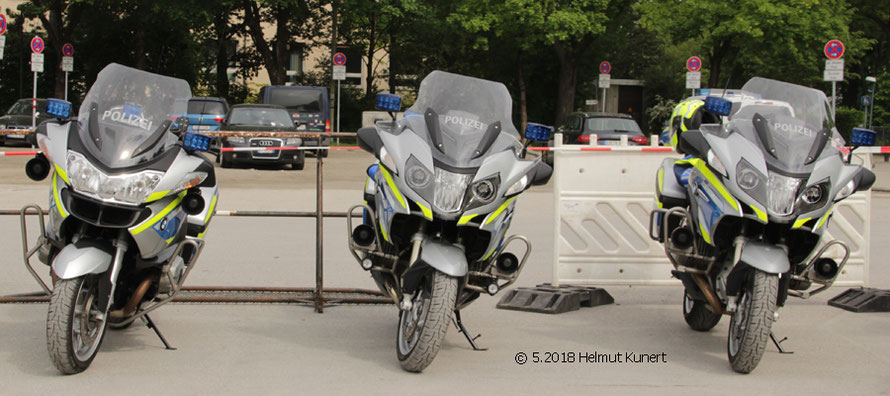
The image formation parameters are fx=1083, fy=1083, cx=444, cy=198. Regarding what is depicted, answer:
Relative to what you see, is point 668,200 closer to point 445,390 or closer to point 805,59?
point 445,390

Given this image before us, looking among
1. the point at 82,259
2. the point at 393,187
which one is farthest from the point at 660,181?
the point at 82,259

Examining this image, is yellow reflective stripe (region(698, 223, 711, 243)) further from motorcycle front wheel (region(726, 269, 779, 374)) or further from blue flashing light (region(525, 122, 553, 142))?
blue flashing light (region(525, 122, 553, 142))

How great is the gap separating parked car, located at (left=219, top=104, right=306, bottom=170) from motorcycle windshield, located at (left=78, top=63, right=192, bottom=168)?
1614cm

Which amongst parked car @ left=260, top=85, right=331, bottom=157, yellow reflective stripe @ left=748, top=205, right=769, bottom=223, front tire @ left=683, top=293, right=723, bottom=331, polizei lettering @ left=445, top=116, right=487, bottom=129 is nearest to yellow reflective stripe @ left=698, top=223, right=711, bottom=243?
yellow reflective stripe @ left=748, top=205, right=769, bottom=223

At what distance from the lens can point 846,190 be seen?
5.92m

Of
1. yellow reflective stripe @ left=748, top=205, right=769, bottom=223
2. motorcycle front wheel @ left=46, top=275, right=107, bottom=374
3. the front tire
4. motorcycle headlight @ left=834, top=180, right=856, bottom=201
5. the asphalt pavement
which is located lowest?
the asphalt pavement

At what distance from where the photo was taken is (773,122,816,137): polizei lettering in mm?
5992

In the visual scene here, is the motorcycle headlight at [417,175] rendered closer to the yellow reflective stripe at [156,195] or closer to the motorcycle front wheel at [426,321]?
the motorcycle front wheel at [426,321]

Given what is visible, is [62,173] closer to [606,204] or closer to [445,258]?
[445,258]

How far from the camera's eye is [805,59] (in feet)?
122

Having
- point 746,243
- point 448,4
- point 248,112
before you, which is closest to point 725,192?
point 746,243

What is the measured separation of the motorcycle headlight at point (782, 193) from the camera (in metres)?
5.64

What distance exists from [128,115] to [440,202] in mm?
1759

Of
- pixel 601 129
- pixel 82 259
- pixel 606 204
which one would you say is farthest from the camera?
pixel 601 129
